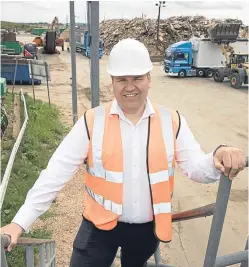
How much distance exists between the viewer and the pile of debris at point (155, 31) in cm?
3422

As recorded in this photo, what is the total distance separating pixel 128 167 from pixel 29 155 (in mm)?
5246

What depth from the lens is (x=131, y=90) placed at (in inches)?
70.5

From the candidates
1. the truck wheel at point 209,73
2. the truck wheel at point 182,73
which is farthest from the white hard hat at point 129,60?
the truck wheel at point 209,73

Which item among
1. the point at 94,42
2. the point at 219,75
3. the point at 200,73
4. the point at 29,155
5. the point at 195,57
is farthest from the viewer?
the point at 200,73

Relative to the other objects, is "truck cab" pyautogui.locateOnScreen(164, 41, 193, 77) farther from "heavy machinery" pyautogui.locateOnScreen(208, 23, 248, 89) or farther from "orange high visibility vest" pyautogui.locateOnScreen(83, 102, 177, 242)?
"orange high visibility vest" pyautogui.locateOnScreen(83, 102, 177, 242)

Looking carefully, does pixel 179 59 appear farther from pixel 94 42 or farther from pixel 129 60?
pixel 129 60

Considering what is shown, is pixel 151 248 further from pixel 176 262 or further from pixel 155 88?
pixel 155 88

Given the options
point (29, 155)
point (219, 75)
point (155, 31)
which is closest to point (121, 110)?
point (29, 155)

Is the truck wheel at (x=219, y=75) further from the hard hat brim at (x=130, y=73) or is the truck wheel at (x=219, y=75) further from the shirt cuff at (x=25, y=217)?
the shirt cuff at (x=25, y=217)

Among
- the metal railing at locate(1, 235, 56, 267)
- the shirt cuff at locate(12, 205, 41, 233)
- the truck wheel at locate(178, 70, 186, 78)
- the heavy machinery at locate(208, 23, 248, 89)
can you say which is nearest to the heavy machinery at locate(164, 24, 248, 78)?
the truck wheel at locate(178, 70, 186, 78)

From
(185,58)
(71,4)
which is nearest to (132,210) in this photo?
(71,4)

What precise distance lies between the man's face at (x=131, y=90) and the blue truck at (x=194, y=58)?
1815cm

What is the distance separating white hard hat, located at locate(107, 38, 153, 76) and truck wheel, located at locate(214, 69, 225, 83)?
18176 millimetres

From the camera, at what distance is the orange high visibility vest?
1816mm
